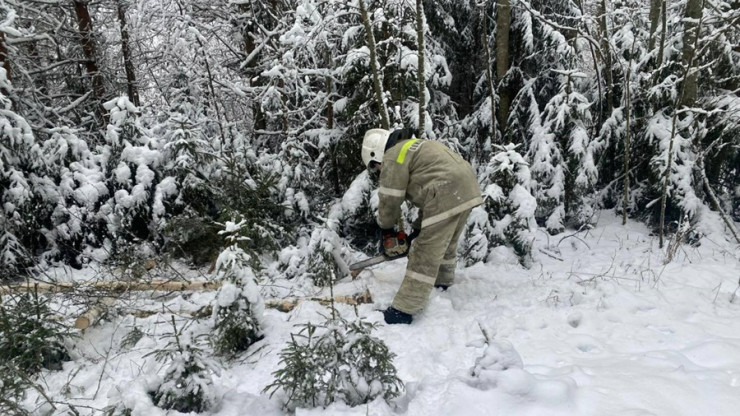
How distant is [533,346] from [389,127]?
3.01 meters

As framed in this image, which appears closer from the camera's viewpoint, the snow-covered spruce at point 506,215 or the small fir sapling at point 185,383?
the small fir sapling at point 185,383

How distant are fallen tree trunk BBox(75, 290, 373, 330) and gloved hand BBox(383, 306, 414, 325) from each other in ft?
1.06

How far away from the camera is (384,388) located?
254 centimetres

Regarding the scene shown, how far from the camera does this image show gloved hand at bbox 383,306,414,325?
376 cm

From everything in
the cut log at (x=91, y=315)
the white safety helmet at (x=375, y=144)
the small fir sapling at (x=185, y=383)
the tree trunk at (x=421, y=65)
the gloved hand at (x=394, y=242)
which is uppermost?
the tree trunk at (x=421, y=65)

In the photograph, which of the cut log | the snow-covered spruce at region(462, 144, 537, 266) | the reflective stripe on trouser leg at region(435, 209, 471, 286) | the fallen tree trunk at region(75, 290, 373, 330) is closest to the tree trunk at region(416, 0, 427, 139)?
the snow-covered spruce at region(462, 144, 537, 266)

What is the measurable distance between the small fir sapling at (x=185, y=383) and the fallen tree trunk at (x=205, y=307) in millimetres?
1052

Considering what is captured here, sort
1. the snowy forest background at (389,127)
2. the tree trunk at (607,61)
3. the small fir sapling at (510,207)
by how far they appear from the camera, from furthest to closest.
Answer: the tree trunk at (607,61) → the snowy forest background at (389,127) → the small fir sapling at (510,207)

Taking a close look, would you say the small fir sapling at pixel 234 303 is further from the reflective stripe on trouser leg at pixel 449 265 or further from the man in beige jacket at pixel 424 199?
A: the reflective stripe on trouser leg at pixel 449 265

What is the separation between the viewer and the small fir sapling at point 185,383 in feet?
8.03

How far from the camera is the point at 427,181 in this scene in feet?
12.8

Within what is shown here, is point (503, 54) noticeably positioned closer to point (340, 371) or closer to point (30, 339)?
point (340, 371)

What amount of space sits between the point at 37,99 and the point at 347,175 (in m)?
5.36

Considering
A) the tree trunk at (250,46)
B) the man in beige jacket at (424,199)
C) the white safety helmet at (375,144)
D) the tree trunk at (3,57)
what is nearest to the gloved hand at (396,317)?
the man in beige jacket at (424,199)
